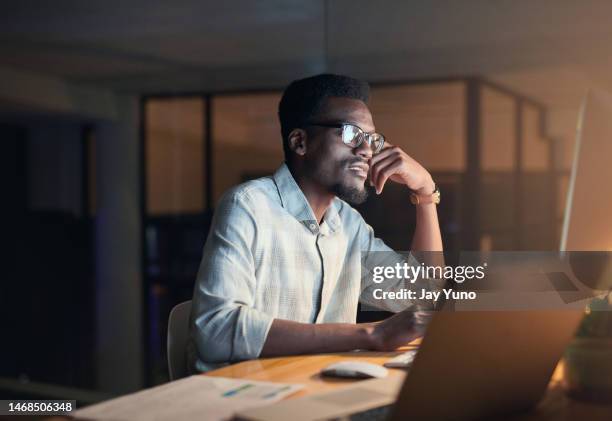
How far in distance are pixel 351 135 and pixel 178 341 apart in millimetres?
849

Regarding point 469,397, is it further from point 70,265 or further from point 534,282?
point 70,265

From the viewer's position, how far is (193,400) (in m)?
1.17

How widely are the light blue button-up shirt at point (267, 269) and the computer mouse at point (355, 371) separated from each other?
302 millimetres

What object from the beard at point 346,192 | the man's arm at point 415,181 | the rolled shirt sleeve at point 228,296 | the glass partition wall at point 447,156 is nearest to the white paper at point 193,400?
the rolled shirt sleeve at point 228,296

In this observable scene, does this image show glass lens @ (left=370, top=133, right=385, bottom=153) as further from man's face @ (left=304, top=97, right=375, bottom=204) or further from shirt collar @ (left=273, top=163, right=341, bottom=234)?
shirt collar @ (left=273, top=163, right=341, bottom=234)

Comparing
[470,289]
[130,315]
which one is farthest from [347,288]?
[130,315]

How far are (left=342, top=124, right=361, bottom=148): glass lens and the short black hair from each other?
0.42ft

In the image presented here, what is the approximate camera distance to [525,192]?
3.44m

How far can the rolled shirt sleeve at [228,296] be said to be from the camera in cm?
169

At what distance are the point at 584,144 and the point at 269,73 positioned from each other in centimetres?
266

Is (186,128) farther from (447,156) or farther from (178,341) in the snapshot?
(178,341)

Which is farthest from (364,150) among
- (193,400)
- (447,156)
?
(193,400)

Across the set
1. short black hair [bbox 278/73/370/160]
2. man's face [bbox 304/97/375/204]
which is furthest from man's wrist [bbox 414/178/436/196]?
short black hair [bbox 278/73/370/160]

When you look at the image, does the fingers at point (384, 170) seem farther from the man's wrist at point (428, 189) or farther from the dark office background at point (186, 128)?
the dark office background at point (186, 128)
